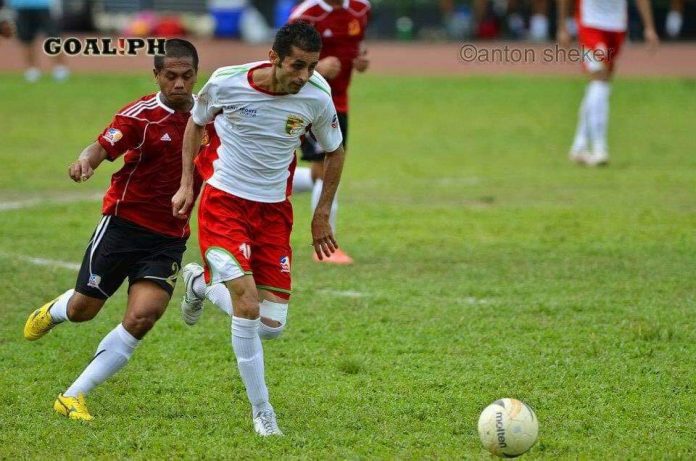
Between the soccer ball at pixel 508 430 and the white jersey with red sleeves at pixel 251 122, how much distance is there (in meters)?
1.69

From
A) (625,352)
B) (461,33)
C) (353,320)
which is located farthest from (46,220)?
(461,33)

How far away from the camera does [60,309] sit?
6555 mm

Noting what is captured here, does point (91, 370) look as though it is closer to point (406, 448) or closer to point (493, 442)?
point (406, 448)

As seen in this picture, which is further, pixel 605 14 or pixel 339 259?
pixel 605 14

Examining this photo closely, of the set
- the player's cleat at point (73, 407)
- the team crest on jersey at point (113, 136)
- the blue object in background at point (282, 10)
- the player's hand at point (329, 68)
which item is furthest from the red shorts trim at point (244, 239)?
the blue object in background at point (282, 10)

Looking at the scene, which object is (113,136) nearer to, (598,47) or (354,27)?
(354,27)

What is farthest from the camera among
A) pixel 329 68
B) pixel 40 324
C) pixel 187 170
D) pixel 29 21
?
pixel 29 21

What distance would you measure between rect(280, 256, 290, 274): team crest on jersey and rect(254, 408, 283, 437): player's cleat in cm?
76

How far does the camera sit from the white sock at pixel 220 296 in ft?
19.9

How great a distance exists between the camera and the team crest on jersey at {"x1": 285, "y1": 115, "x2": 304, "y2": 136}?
19.8ft

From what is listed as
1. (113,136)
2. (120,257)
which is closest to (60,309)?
(120,257)

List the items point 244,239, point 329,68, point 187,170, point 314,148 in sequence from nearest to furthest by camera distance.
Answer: point 244,239 → point 187,170 → point 329,68 → point 314,148

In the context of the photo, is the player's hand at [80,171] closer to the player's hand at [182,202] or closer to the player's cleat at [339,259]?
the player's hand at [182,202]

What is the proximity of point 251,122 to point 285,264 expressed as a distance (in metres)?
0.76
